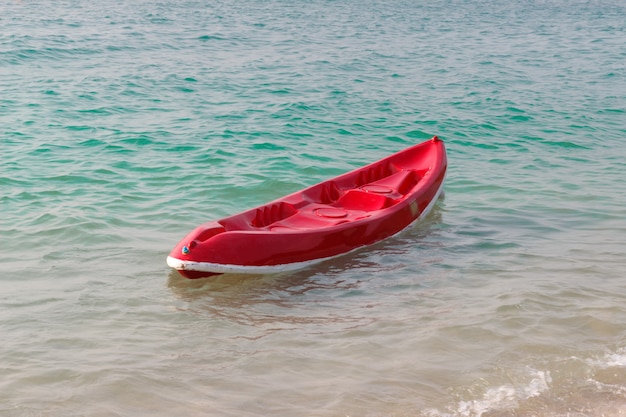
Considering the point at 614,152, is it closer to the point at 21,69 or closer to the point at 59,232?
the point at 59,232

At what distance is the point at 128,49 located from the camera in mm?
21031

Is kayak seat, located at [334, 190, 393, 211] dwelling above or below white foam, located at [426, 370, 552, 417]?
above

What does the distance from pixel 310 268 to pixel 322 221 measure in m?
0.83

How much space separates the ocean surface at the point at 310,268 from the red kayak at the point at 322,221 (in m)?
0.18

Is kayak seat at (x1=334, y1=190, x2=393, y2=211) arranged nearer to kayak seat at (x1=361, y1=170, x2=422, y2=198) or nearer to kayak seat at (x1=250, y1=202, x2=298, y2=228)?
kayak seat at (x1=361, y1=170, x2=422, y2=198)

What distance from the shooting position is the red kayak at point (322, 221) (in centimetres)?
745

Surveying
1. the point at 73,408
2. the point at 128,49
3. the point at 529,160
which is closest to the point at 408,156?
the point at 529,160

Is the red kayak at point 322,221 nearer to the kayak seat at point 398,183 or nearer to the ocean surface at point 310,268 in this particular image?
the kayak seat at point 398,183

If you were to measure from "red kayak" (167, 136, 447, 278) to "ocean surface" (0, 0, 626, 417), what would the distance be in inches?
7.1

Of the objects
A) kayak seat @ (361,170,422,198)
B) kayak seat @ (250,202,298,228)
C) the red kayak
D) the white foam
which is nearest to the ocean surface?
A: the white foam

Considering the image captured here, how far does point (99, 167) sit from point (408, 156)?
4.30 metres

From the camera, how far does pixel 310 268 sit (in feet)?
26.2

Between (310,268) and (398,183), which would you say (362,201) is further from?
(310,268)

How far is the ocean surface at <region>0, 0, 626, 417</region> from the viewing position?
5.61 meters
